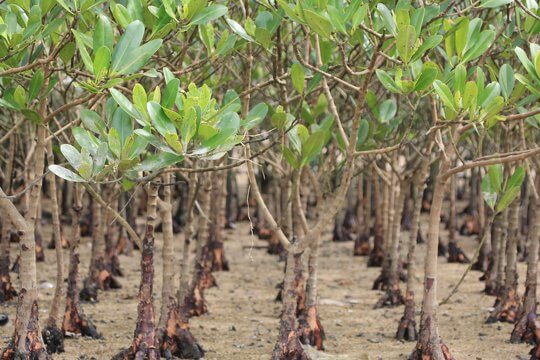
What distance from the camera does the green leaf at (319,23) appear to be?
127 inches

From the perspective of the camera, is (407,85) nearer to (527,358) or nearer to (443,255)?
(527,358)

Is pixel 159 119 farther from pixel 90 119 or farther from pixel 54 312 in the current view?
pixel 54 312

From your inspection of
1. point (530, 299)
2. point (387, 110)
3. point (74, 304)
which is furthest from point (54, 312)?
point (530, 299)

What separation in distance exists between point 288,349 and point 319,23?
1.83 m

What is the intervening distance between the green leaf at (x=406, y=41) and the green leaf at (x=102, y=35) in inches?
42.4

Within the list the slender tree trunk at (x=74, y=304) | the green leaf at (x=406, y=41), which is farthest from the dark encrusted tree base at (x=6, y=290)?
the green leaf at (x=406, y=41)

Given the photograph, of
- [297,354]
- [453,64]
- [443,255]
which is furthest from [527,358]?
[443,255]

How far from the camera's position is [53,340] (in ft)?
16.0

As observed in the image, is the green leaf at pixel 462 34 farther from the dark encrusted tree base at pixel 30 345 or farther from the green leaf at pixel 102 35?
the dark encrusted tree base at pixel 30 345

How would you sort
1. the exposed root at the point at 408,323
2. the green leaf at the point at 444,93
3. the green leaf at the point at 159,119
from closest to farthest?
the green leaf at the point at 159,119
the green leaf at the point at 444,93
the exposed root at the point at 408,323

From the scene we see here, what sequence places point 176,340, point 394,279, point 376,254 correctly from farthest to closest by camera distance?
point 376,254, point 394,279, point 176,340

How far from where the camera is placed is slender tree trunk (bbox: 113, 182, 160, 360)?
4270mm

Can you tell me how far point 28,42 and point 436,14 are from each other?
5.55 ft

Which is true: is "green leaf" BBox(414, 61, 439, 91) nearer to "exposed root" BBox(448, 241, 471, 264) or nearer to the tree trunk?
the tree trunk
